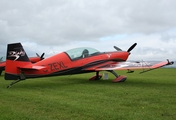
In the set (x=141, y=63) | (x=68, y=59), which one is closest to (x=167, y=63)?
(x=141, y=63)

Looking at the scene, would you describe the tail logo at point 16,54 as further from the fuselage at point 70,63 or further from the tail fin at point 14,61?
the fuselage at point 70,63

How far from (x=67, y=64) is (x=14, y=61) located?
2757mm

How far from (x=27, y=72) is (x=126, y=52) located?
701cm

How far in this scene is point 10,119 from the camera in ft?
13.1

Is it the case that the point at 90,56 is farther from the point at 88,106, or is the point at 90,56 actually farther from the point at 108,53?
the point at 88,106

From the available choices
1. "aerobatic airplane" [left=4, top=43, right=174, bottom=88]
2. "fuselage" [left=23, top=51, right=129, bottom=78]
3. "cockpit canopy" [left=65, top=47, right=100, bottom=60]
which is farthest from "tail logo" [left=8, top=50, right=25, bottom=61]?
"cockpit canopy" [left=65, top=47, right=100, bottom=60]

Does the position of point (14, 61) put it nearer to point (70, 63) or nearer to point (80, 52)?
point (70, 63)

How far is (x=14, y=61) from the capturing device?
29.7 ft

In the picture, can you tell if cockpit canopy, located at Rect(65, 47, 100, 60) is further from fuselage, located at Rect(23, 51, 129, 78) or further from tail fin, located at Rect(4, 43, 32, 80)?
tail fin, located at Rect(4, 43, 32, 80)

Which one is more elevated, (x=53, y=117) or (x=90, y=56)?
(x=90, y=56)

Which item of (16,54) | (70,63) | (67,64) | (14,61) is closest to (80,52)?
(70,63)

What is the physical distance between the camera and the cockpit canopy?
36.2 feet

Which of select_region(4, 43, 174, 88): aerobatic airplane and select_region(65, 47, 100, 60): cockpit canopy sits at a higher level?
select_region(65, 47, 100, 60): cockpit canopy

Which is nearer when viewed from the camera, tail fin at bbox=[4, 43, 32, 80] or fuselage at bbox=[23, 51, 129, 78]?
tail fin at bbox=[4, 43, 32, 80]
